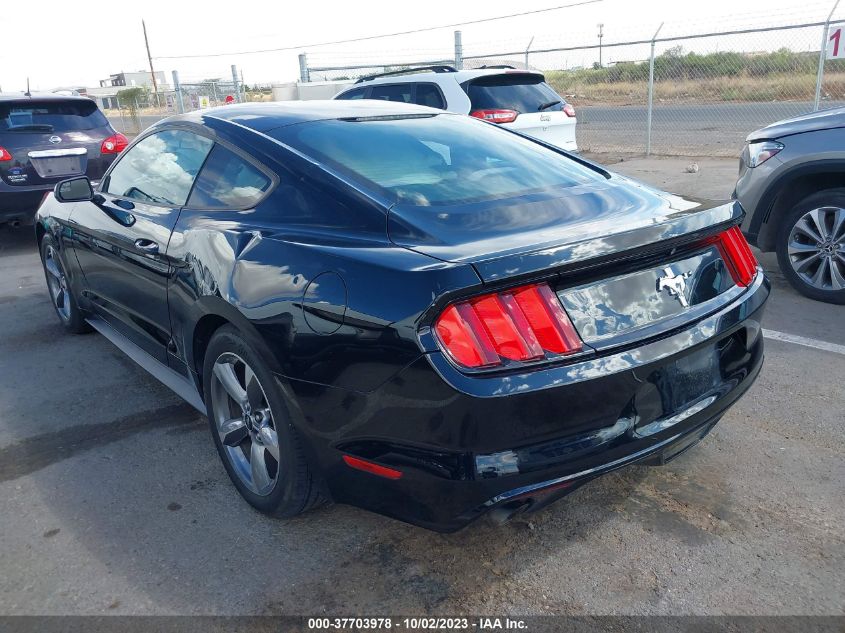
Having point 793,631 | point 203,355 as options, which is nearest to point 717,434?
point 793,631

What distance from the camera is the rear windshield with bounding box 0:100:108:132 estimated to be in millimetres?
8008

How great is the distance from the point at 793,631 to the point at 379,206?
1.85 metres

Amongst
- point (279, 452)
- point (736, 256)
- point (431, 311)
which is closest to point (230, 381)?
point (279, 452)

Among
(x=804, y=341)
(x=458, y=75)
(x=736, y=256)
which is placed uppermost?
(x=458, y=75)

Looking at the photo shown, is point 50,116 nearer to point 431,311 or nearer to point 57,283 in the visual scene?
point 57,283

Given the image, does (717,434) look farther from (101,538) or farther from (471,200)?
(101,538)

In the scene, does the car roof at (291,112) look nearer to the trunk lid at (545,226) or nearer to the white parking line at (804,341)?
the trunk lid at (545,226)

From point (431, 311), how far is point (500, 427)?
1.26ft

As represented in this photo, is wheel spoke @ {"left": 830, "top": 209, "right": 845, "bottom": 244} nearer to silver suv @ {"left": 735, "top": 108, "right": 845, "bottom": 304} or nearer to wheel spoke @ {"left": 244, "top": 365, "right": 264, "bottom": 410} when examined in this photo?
silver suv @ {"left": 735, "top": 108, "right": 845, "bottom": 304}

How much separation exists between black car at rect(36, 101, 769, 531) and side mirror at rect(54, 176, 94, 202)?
93 cm

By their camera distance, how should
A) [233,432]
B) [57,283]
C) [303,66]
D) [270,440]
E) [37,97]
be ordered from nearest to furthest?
[270,440] → [233,432] → [57,283] → [37,97] → [303,66]

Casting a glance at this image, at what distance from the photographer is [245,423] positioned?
2936 mm

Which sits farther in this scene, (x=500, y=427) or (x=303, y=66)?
(x=303, y=66)

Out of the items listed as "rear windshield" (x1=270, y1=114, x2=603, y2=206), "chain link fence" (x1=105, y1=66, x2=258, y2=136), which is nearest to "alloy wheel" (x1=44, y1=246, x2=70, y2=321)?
"rear windshield" (x1=270, y1=114, x2=603, y2=206)
